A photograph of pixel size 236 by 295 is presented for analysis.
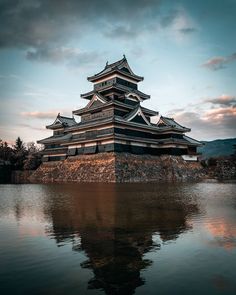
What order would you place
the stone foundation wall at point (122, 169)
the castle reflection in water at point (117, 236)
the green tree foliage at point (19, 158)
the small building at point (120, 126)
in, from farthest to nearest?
the green tree foliage at point (19, 158) < the small building at point (120, 126) < the stone foundation wall at point (122, 169) < the castle reflection in water at point (117, 236)

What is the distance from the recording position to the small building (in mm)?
38125

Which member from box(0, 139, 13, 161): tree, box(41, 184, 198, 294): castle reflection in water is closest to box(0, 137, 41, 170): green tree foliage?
box(0, 139, 13, 161): tree

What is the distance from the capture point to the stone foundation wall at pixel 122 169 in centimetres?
3453

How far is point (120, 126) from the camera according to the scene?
3797 cm

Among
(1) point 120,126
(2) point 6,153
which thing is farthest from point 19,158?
(1) point 120,126

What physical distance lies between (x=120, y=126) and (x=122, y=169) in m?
6.65

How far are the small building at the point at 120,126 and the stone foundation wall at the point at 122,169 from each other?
147 cm

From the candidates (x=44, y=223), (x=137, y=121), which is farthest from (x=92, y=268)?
(x=137, y=121)

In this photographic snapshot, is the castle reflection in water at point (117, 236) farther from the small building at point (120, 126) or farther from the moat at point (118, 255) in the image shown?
the small building at point (120, 126)

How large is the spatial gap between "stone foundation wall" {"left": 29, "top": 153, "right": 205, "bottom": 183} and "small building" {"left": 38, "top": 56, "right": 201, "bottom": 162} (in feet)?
4.81

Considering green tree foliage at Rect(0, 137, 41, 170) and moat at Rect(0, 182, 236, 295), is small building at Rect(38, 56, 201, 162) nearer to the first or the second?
green tree foliage at Rect(0, 137, 41, 170)

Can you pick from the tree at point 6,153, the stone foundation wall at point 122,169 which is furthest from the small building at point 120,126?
the tree at point 6,153

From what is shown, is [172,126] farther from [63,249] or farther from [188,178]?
[63,249]

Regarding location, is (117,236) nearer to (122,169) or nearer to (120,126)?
(122,169)
